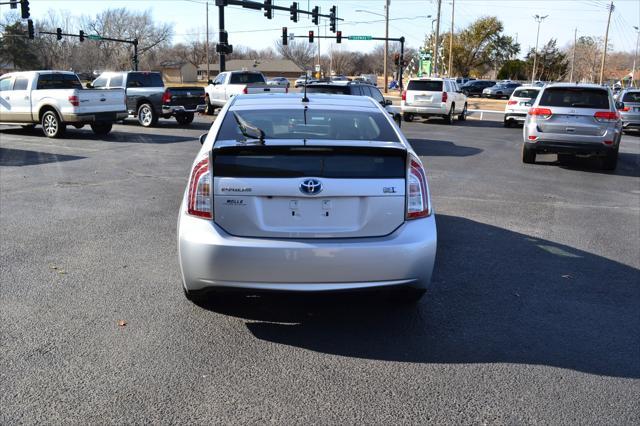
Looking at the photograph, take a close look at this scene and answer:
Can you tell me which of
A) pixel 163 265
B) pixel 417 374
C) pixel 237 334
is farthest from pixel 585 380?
pixel 163 265

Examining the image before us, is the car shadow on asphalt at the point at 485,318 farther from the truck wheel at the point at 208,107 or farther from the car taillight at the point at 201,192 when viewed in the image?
the truck wheel at the point at 208,107

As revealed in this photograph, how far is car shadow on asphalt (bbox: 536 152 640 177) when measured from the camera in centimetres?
1366

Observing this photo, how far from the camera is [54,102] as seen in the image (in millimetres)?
17859

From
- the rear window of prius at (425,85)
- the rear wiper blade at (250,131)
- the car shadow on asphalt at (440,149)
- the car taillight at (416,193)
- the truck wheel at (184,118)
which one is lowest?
the car shadow on asphalt at (440,149)

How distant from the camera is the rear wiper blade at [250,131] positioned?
14.3ft

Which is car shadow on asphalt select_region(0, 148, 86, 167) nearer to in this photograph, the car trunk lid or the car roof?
the car roof

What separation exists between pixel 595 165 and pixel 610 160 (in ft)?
3.60

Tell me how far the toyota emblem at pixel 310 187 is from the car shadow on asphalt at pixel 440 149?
1189cm

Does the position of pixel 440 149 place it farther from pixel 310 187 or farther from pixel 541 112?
pixel 310 187

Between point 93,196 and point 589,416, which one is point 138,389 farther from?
point 93,196

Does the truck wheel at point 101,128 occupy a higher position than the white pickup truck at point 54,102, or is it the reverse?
the white pickup truck at point 54,102

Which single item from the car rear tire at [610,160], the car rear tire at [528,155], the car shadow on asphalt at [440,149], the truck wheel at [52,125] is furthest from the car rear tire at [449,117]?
the truck wheel at [52,125]

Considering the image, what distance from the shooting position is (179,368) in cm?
390

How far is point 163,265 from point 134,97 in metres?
17.9
